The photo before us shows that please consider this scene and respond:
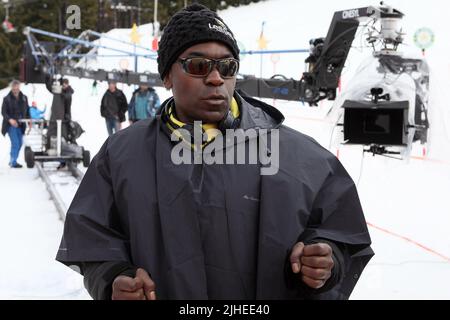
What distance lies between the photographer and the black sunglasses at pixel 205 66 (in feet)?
5.57

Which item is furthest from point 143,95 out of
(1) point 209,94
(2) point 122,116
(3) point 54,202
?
(1) point 209,94

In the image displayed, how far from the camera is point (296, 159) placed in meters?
1.63

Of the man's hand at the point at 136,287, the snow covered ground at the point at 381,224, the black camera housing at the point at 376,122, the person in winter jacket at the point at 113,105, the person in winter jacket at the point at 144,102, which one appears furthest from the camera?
the person in winter jacket at the point at 113,105

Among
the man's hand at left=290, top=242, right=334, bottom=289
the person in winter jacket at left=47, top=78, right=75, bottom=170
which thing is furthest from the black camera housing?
the person in winter jacket at left=47, top=78, right=75, bottom=170

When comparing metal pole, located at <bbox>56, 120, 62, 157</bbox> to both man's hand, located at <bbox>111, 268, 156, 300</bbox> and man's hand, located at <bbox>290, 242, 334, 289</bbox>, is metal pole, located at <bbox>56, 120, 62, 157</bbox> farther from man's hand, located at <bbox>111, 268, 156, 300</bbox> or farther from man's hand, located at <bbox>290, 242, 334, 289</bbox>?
man's hand, located at <bbox>290, 242, 334, 289</bbox>

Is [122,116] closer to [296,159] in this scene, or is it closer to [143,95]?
[143,95]

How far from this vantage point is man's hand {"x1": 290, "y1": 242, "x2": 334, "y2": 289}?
147 cm

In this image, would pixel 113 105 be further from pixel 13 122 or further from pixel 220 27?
pixel 220 27

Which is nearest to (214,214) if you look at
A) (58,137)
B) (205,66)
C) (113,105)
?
(205,66)

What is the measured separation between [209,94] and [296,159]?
0.30 m

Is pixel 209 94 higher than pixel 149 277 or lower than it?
higher

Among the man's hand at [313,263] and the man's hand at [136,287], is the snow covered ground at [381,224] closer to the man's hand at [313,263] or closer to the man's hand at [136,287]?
the man's hand at [313,263]

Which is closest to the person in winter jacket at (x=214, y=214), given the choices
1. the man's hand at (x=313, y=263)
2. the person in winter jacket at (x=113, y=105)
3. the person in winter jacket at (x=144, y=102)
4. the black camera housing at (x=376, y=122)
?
the man's hand at (x=313, y=263)

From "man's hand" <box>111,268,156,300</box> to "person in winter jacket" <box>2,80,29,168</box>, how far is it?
35.2 feet
